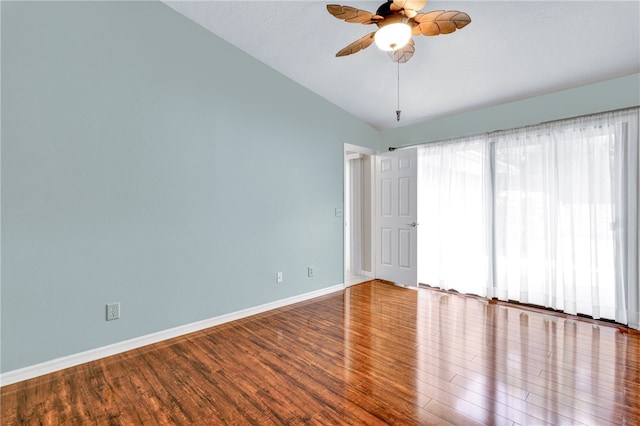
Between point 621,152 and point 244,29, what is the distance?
158 inches

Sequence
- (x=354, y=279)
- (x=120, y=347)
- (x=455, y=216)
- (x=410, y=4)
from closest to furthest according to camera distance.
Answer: (x=410, y=4) < (x=120, y=347) < (x=455, y=216) < (x=354, y=279)

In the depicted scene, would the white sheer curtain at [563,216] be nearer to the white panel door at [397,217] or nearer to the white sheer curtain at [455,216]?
the white sheer curtain at [455,216]

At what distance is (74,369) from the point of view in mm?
2297

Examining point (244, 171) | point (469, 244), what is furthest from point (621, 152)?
point (244, 171)

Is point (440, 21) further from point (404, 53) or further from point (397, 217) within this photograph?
point (397, 217)

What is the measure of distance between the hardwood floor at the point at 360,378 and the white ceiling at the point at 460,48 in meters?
2.60

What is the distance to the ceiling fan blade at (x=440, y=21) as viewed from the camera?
1803 mm

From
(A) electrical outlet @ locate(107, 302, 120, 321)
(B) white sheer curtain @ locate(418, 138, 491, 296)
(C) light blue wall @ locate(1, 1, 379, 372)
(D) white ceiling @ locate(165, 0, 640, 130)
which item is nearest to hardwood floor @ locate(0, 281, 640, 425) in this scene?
(A) electrical outlet @ locate(107, 302, 120, 321)

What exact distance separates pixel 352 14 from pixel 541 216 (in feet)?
10.3

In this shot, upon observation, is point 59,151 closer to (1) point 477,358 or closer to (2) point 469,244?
(1) point 477,358

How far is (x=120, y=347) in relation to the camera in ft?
8.38

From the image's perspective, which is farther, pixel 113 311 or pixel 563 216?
pixel 563 216

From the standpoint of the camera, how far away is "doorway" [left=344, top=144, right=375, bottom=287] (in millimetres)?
5125

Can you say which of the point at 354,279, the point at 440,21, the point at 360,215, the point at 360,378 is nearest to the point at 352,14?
the point at 440,21
